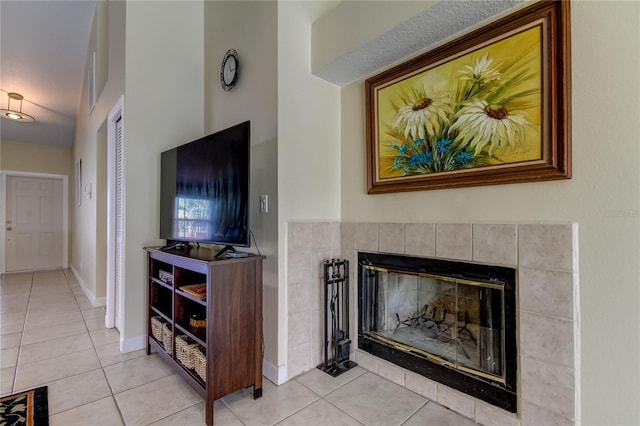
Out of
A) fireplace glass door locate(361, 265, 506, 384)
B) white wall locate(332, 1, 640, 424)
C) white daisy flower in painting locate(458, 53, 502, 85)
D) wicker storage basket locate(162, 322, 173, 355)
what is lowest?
wicker storage basket locate(162, 322, 173, 355)

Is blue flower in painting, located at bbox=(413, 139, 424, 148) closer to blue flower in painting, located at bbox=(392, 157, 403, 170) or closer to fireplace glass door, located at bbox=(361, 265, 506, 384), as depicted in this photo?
blue flower in painting, located at bbox=(392, 157, 403, 170)

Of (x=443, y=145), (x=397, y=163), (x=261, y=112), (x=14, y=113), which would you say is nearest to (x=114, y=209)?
(x=261, y=112)

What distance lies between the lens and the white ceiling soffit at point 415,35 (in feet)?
4.97

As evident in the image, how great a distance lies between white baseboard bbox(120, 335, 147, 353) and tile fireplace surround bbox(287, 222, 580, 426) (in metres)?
1.36

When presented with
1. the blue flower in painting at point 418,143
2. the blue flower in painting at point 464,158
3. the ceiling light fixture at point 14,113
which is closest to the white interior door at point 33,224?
the ceiling light fixture at point 14,113

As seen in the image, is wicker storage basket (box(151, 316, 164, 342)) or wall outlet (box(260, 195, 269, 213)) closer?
wall outlet (box(260, 195, 269, 213))

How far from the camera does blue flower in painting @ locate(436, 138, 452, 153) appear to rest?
5.73 ft

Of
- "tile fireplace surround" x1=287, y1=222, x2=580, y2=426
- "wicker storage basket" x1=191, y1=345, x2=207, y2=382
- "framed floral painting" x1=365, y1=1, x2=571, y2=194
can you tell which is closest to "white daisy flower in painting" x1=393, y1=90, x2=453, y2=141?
"framed floral painting" x1=365, y1=1, x2=571, y2=194

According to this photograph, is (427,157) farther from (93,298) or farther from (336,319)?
(93,298)

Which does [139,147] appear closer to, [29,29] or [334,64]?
[334,64]

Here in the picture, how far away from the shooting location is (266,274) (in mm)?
2055

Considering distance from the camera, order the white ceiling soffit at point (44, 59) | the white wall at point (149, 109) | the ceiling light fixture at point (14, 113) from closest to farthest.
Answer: the white wall at point (149, 109) < the white ceiling soffit at point (44, 59) < the ceiling light fixture at point (14, 113)

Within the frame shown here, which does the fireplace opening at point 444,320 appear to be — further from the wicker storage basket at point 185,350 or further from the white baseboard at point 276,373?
the wicker storage basket at point 185,350

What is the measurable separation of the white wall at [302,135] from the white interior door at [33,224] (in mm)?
6714
